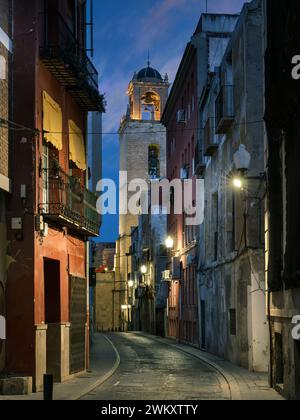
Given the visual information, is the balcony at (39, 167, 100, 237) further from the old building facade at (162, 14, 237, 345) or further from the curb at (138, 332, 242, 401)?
the old building facade at (162, 14, 237, 345)

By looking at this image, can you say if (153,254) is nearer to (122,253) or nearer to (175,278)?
(175,278)

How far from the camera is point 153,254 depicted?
197 ft

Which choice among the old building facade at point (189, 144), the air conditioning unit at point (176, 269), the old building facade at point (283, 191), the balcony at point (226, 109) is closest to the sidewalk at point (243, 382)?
the old building facade at point (283, 191)

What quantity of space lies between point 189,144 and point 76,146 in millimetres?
20620

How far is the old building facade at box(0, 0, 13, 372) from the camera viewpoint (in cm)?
1677

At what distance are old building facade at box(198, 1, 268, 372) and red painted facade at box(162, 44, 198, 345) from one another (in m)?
7.15

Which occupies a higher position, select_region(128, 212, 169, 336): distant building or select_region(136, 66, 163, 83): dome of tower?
select_region(136, 66, 163, 83): dome of tower

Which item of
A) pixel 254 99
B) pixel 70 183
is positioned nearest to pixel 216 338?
pixel 254 99

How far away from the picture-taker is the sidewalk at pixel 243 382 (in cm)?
1642

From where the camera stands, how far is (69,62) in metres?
19.2

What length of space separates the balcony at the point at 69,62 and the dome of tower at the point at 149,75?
5806 centimetres


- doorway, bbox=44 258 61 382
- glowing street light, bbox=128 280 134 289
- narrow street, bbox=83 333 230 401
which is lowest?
narrow street, bbox=83 333 230 401

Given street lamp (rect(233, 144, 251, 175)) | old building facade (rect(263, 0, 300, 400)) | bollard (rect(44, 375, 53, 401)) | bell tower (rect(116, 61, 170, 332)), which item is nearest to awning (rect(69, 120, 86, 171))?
street lamp (rect(233, 144, 251, 175))

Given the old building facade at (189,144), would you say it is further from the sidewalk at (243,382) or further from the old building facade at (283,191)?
the old building facade at (283,191)
